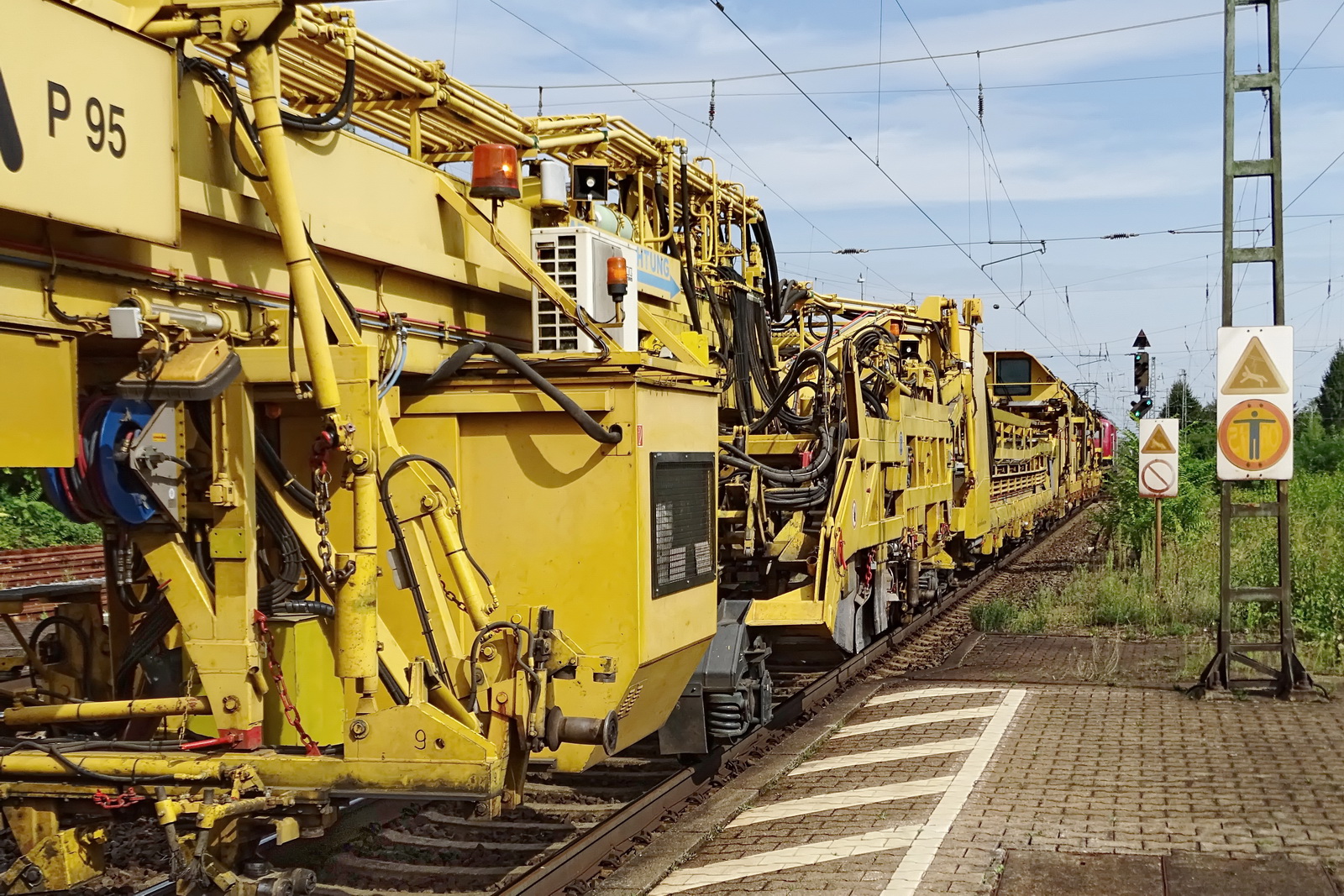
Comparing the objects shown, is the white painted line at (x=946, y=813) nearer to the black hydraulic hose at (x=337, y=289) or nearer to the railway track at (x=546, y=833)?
the railway track at (x=546, y=833)

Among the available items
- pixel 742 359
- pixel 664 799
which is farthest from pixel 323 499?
pixel 742 359

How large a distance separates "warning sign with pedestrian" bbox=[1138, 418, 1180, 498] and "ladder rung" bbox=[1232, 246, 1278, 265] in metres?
4.80

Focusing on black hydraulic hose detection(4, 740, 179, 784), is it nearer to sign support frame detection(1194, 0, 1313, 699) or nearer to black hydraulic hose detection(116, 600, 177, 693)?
black hydraulic hose detection(116, 600, 177, 693)

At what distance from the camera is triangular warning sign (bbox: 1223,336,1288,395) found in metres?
10.1

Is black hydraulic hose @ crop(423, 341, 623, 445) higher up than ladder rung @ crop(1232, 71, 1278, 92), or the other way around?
ladder rung @ crop(1232, 71, 1278, 92)

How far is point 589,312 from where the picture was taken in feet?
21.5

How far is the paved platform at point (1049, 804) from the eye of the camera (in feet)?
19.5

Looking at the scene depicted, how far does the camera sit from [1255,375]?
399 inches

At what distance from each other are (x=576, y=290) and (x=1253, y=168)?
645 cm

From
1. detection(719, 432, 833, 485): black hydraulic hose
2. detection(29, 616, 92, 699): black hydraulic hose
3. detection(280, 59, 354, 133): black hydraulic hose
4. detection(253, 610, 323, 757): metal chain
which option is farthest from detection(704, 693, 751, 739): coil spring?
detection(280, 59, 354, 133): black hydraulic hose

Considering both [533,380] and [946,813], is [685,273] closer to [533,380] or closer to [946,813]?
[533,380]

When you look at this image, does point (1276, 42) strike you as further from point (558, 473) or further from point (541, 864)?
point (541, 864)

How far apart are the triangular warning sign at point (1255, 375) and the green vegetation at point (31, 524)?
665 inches

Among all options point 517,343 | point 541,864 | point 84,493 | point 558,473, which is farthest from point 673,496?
point 84,493
